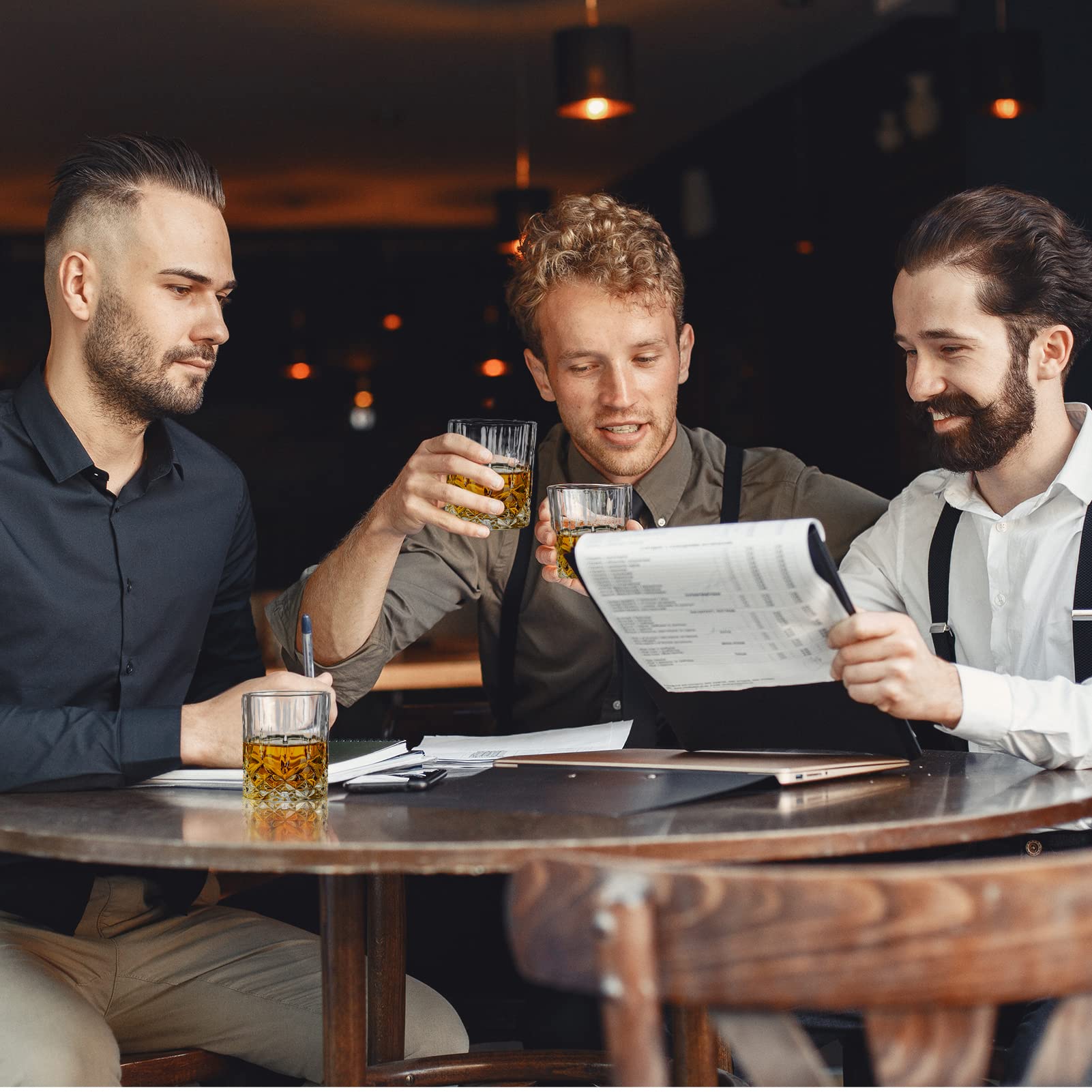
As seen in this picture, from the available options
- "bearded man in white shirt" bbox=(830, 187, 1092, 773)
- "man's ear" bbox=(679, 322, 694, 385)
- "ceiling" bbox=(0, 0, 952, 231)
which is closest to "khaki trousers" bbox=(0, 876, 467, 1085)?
"bearded man in white shirt" bbox=(830, 187, 1092, 773)

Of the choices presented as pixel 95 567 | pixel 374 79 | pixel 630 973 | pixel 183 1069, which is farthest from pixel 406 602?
pixel 374 79

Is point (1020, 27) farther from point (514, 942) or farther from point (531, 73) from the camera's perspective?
point (514, 942)

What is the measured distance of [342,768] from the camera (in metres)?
1.51

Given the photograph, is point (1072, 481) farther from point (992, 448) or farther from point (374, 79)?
point (374, 79)

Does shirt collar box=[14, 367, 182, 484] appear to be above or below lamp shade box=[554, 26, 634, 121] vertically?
below

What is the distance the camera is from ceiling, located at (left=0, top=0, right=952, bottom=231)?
479 cm

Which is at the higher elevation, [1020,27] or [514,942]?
[1020,27]

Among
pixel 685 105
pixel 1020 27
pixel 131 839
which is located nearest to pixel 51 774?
pixel 131 839

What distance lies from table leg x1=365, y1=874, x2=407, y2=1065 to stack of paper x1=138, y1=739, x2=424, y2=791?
18 cm

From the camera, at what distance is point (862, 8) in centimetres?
485

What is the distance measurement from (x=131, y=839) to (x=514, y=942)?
464 mm

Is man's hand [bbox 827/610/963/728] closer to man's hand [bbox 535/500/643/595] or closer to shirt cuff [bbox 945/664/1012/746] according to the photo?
shirt cuff [bbox 945/664/1012/746]

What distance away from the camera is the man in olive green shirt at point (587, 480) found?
220cm

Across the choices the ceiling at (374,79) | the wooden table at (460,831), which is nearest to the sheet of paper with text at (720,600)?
the wooden table at (460,831)
